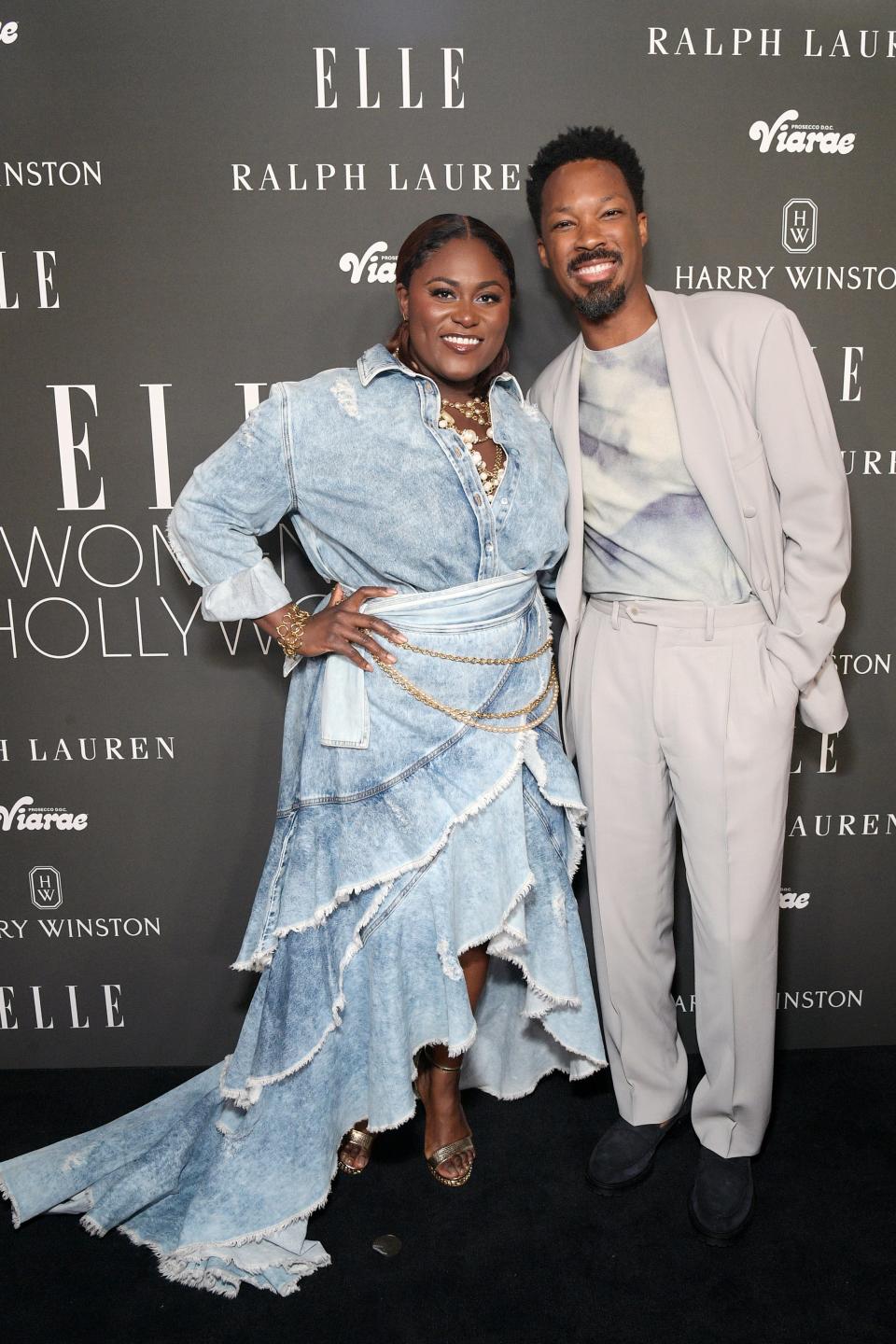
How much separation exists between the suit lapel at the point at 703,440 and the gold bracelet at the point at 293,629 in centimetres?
84

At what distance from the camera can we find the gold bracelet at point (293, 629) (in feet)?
7.18

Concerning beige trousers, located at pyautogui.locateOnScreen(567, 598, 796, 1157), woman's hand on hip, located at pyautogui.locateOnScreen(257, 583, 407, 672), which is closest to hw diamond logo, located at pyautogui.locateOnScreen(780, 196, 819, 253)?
beige trousers, located at pyautogui.locateOnScreen(567, 598, 796, 1157)

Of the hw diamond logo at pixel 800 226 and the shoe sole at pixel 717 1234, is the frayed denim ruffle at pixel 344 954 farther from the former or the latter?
the hw diamond logo at pixel 800 226

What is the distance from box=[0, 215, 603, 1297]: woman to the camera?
6.87ft

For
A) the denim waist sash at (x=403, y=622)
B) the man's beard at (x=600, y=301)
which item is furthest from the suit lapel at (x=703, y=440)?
the denim waist sash at (x=403, y=622)

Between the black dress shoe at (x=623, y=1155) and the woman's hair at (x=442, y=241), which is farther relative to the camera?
the black dress shoe at (x=623, y=1155)

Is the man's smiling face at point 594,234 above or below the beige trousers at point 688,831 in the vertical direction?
above

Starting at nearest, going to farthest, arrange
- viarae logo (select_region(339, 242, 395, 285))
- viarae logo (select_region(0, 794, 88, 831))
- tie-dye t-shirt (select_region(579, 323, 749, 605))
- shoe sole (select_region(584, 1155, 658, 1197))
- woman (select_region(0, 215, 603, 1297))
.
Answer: woman (select_region(0, 215, 603, 1297))
tie-dye t-shirt (select_region(579, 323, 749, 605))
shoe sole (select_region(584, 1155, 658, 1197))
viarae logo (select_region(339, 242, 395, 285))
viarae logo (select_region(0, 794, 88, 831))

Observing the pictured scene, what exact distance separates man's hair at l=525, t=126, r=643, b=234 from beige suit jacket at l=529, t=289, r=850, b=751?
0.85ft

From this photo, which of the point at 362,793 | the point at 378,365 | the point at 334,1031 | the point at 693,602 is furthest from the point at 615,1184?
the point at 378,365

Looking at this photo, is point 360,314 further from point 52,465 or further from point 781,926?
point 781,926

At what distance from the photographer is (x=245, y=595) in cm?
216

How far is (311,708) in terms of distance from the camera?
2.25 meters

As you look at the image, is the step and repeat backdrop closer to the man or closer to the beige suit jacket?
the man
